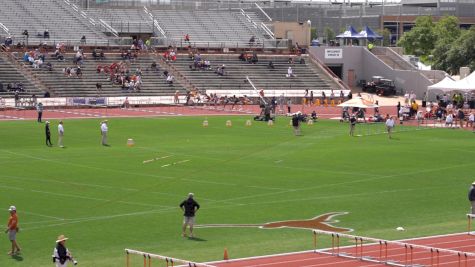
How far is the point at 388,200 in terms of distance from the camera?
42.0 meters

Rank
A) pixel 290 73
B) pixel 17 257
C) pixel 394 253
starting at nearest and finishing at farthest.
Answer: pixel 17 257, pixel 394 253, pixel 290 73

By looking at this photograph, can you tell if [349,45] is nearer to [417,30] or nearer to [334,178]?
[417,30]

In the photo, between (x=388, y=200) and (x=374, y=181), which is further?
(x=374, y=181)

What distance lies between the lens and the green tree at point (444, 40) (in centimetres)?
11000

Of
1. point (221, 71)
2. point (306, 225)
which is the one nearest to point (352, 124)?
point (306, 225)

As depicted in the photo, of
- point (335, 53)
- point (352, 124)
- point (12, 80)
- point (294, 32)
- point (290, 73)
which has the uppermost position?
point (294, 32)

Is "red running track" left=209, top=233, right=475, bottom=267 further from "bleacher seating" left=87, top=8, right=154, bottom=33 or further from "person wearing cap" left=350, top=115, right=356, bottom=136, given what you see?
"bleacher seating" left=87, top=8, right=154, bottom=33

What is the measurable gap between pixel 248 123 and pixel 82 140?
44.7 feet

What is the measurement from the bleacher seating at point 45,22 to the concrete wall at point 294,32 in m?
19.0

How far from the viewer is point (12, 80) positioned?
83.0 meters

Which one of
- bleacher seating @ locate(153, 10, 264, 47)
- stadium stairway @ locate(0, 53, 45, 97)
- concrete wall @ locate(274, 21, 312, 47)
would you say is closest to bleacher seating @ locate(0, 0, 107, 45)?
stadium stairway @ locate(0, 53, 45, 97)

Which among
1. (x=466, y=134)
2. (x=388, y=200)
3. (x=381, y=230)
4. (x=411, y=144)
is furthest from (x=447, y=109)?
(x=381, y=230)

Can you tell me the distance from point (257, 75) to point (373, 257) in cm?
6593

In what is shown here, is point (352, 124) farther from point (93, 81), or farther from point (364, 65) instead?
point (364, 65)
